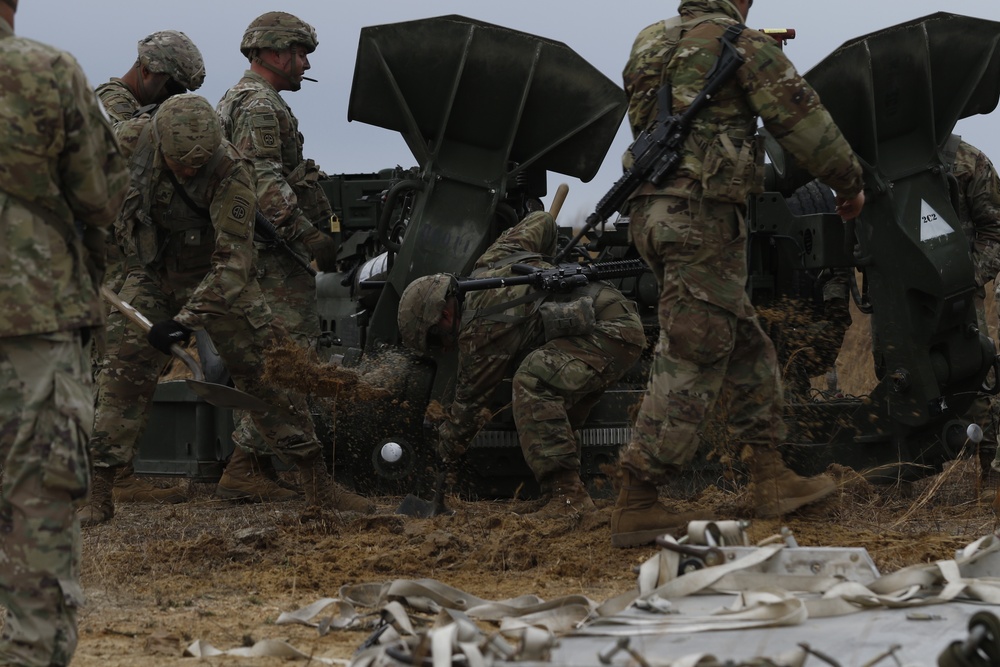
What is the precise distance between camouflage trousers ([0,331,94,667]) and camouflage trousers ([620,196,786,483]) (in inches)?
98.8

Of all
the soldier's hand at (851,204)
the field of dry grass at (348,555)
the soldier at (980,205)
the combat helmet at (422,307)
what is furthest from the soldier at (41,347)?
the soldier at (980,205)

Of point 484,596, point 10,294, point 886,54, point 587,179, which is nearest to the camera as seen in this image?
point 10,294

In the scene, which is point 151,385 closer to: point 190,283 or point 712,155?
point 190,283

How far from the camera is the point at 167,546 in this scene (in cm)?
668

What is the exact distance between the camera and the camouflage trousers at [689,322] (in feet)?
19.3

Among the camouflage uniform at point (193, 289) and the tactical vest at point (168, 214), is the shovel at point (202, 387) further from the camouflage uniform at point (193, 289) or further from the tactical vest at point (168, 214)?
the tactical vest at point (168, 214)

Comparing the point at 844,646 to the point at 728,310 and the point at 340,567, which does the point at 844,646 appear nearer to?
the point at 728,310

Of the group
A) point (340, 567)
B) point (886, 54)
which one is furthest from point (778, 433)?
point (886, 54)

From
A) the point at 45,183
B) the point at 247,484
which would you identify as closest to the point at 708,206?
the point at 45,183

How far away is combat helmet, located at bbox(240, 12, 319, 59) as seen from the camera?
352 inches

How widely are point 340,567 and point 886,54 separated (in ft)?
12.1

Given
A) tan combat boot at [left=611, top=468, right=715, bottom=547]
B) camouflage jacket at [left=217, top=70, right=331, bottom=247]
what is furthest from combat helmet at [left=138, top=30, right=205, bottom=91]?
tan combat boot at [left=611, top=468, right=715, bottom=547]

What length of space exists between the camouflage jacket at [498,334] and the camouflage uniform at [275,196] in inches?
52.0

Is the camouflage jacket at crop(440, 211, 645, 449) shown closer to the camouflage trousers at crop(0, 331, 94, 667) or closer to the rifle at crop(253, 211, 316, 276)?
the rifle at crop(253, 211, 316, 276)
